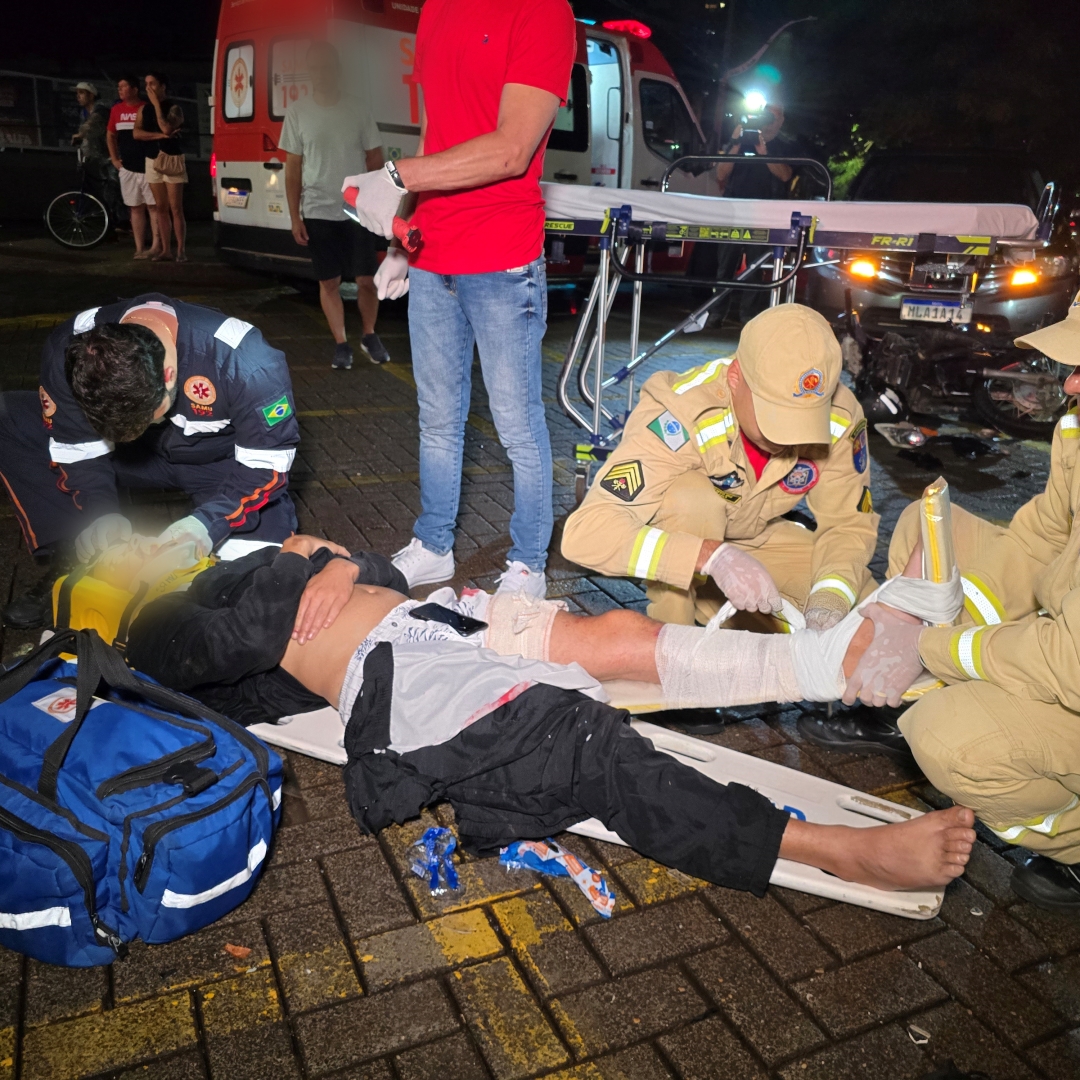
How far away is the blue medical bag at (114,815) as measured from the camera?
1.94 metres

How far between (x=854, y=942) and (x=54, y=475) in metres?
2.97

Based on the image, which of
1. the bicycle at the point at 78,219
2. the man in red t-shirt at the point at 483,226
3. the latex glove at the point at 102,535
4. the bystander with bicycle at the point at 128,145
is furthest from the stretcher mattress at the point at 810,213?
the bicycle at the point at 78,219

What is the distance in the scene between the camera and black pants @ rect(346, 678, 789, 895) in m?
2.13

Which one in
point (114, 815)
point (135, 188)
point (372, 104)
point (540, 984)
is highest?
point (372, 104)

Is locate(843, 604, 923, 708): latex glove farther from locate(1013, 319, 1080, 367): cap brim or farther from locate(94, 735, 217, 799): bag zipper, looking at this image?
locate(94, 735, 217, 799): bag zipper

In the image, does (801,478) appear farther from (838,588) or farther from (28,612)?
(28,612)

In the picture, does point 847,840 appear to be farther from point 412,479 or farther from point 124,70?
point 124,70

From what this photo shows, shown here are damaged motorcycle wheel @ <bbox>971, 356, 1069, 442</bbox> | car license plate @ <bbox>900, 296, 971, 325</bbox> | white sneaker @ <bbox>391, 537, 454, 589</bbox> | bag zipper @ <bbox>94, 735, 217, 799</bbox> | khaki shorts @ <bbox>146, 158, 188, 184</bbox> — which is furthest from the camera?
khaki shorts @ <bbox>146, 158, 188, 184</bbox>

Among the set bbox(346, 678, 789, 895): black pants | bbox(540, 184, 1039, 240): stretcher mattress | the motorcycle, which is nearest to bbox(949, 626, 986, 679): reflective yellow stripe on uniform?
bbox(346, 678, 789, 895): black pants

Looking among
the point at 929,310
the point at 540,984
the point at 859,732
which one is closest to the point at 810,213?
the point at 929,310

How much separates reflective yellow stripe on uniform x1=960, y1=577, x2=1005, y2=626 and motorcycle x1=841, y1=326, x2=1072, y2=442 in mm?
3870

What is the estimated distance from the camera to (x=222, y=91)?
9219 millimetres

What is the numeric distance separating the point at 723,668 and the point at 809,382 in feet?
2.54

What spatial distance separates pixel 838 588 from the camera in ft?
8.95
